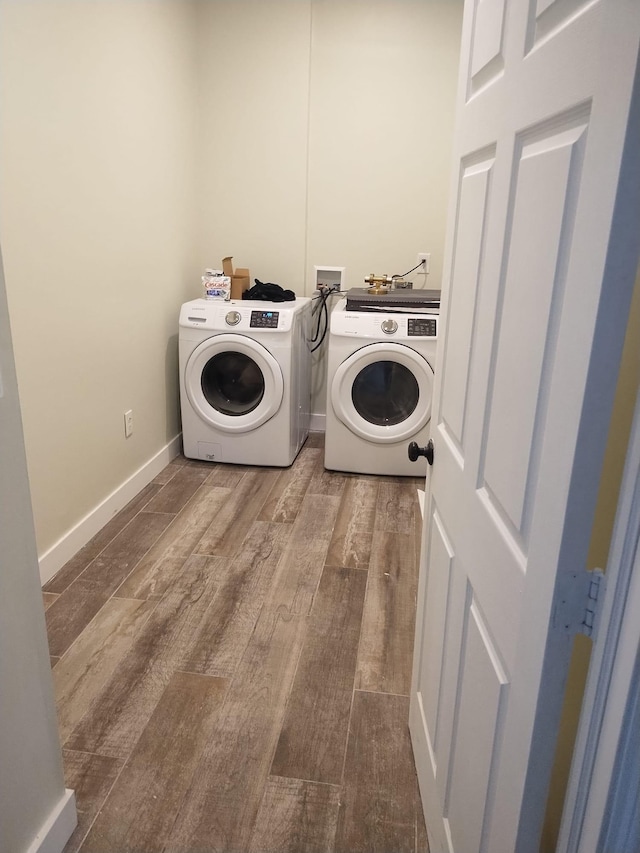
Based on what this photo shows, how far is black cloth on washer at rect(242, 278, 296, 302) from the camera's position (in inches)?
143

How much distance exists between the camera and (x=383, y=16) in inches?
137

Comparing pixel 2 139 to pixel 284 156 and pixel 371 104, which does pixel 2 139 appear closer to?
pixel 284 156

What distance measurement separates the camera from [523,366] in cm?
84

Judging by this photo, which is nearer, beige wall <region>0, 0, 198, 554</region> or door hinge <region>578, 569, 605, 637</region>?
door hinge <region>578, 569, 605, 637</region>

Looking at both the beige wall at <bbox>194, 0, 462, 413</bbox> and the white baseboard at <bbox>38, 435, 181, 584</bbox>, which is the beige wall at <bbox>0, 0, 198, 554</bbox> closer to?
the white baseboard at <bbox>38, 435, 181, 584</bbox>

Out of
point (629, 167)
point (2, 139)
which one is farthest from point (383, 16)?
point (629, 167)

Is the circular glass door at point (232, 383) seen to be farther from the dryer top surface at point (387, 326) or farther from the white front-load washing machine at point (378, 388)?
the dryer top surface at point (387, 326)

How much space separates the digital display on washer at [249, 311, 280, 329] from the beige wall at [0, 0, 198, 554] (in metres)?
0.50

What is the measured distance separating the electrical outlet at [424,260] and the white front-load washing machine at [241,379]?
75 centimetres

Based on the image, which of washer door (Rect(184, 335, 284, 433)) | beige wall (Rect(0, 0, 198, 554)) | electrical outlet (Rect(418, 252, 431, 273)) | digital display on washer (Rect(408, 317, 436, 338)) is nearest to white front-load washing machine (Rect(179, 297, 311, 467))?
washer door (Rect(184, 335, 284, 433))

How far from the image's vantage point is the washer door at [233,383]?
3.34 meters

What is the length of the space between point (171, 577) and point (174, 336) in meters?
1.61

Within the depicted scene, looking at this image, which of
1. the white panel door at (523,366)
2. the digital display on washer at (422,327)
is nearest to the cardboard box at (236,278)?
the digital display on washer at (422,327)

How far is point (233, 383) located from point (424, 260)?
4.55ft
